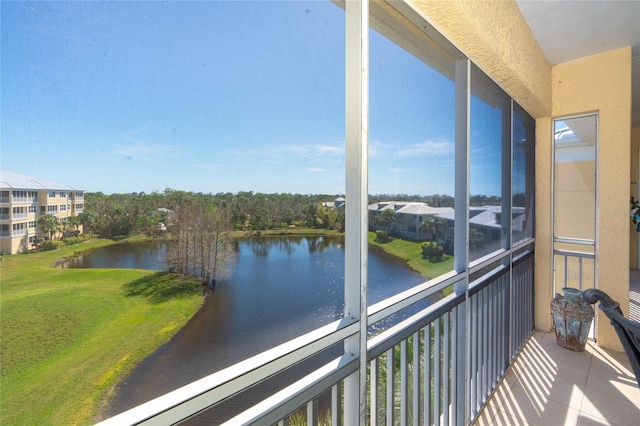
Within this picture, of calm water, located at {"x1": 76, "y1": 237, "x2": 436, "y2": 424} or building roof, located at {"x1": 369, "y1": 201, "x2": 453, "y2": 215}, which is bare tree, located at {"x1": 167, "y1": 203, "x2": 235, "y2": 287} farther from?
building roof, located at {"x1": 369, "y1": 201, "x2": 453, "y2": 215}

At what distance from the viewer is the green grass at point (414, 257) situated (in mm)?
1382

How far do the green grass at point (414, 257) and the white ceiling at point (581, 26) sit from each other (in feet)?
6.24

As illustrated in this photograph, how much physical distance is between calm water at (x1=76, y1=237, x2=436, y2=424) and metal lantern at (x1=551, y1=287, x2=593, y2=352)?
2.78 meters

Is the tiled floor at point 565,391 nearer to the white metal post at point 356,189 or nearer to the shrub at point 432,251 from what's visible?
the shrub at point 432,251

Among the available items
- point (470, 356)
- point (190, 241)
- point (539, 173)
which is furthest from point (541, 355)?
point (190, 241)

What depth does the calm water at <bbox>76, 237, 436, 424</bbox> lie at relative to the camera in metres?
0.62

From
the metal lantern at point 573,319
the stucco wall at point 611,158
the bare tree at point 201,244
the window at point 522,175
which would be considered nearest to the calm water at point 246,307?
the bare tree at point 201,244

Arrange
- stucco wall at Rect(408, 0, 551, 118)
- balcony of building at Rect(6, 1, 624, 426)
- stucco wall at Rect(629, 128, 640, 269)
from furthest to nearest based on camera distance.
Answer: stucco wall at Rect(629, 128, 640, 269) < stucco wall at Rect(408, 0, 551, 118) < balcony of building at Rect(6, 1, 624, 426)

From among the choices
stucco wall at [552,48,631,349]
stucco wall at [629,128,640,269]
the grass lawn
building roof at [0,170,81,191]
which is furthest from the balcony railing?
stucco wall at [629,128,640,269]

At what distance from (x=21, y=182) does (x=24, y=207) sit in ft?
0.15

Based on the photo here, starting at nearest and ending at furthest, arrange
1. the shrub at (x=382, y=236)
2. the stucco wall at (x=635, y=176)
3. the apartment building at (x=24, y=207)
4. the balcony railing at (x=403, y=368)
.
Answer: the apartment building at (x=24, y=207), the balcony railing at (x=403, y=368), the shrub at (x=382, y=236), the stucco wall at (x=635, y=176)

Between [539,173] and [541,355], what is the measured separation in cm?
186

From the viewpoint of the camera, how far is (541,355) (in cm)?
282

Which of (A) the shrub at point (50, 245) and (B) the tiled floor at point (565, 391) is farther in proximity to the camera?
(B) the tiled floor at point (565, 391)
